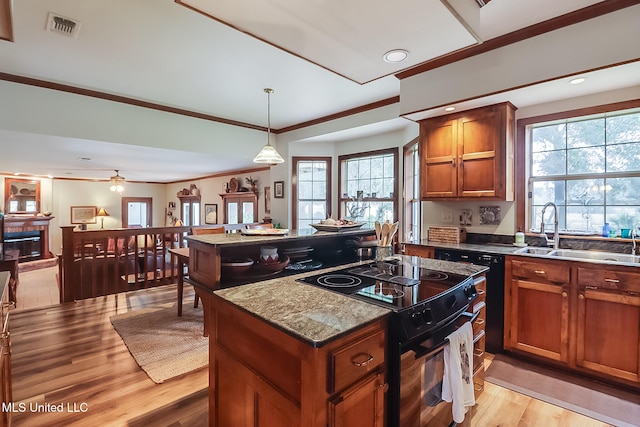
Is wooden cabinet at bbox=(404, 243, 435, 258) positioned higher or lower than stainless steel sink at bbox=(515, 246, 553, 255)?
lower

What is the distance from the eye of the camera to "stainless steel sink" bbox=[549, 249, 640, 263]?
2481mm

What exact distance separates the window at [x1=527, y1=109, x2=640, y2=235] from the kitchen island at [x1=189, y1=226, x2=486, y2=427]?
9.36 feet

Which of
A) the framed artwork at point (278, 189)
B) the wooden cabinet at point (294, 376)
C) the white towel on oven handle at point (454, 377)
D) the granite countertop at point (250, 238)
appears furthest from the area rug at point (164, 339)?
the framed artwork at point (278, 189)

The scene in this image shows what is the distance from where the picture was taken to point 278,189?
5.65 meters

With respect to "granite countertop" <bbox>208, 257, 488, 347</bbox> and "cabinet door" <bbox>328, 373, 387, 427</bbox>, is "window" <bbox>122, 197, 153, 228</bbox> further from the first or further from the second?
"cabinet door" <bbox>328, 373, 387, 427</bbox>

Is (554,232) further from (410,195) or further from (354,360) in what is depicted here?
(354,360)

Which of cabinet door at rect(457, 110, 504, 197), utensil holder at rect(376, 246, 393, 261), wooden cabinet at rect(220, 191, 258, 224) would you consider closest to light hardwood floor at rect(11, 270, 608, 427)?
utensil holder at rect(376, 246, 393, 261)

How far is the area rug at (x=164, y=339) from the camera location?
254 cm

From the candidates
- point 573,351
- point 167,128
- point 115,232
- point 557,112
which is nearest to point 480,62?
point 557,112

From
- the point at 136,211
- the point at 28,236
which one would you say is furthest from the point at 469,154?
the point at 136,211

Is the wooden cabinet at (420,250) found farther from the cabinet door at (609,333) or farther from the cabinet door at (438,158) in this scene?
the cabinet door at (609,333)

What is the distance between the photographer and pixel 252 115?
479 cm

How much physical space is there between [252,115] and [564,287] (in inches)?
173

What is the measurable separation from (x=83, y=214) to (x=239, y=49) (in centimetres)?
941
